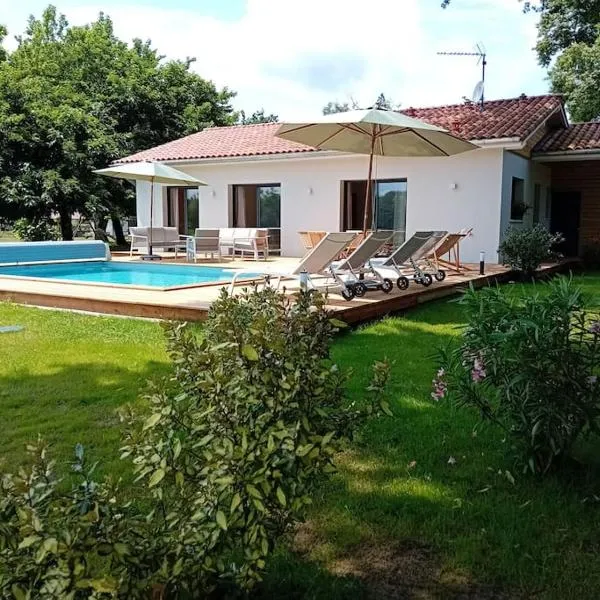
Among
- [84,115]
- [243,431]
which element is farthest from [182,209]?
[243,431]

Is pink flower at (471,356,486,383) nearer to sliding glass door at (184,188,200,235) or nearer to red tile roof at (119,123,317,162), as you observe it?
red tile roof at (119,123,317,162)

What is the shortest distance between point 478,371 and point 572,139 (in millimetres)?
14863

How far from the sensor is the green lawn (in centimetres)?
251

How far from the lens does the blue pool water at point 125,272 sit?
41.9ft

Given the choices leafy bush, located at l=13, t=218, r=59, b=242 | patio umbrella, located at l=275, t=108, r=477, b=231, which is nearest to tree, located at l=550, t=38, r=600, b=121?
patio umbrella, located at l=275, t=108, r=477, b=231

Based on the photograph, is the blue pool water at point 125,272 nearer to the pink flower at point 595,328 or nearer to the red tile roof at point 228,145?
the red tile roof at point 228,145

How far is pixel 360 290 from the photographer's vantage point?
8.41 m

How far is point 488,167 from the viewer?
1426 centimetres

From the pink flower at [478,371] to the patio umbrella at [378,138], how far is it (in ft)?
22.1

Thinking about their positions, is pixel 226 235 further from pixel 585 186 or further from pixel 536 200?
pixel 585 186

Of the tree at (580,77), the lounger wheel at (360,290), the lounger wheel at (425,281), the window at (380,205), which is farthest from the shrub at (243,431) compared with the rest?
the tree at (580,77)

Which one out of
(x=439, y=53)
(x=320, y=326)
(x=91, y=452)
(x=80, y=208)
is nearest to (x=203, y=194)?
(x=80, y=208)

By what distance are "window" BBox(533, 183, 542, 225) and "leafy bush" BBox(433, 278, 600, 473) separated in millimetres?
14757

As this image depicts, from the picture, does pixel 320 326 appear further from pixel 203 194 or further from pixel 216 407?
pixel 203 194
